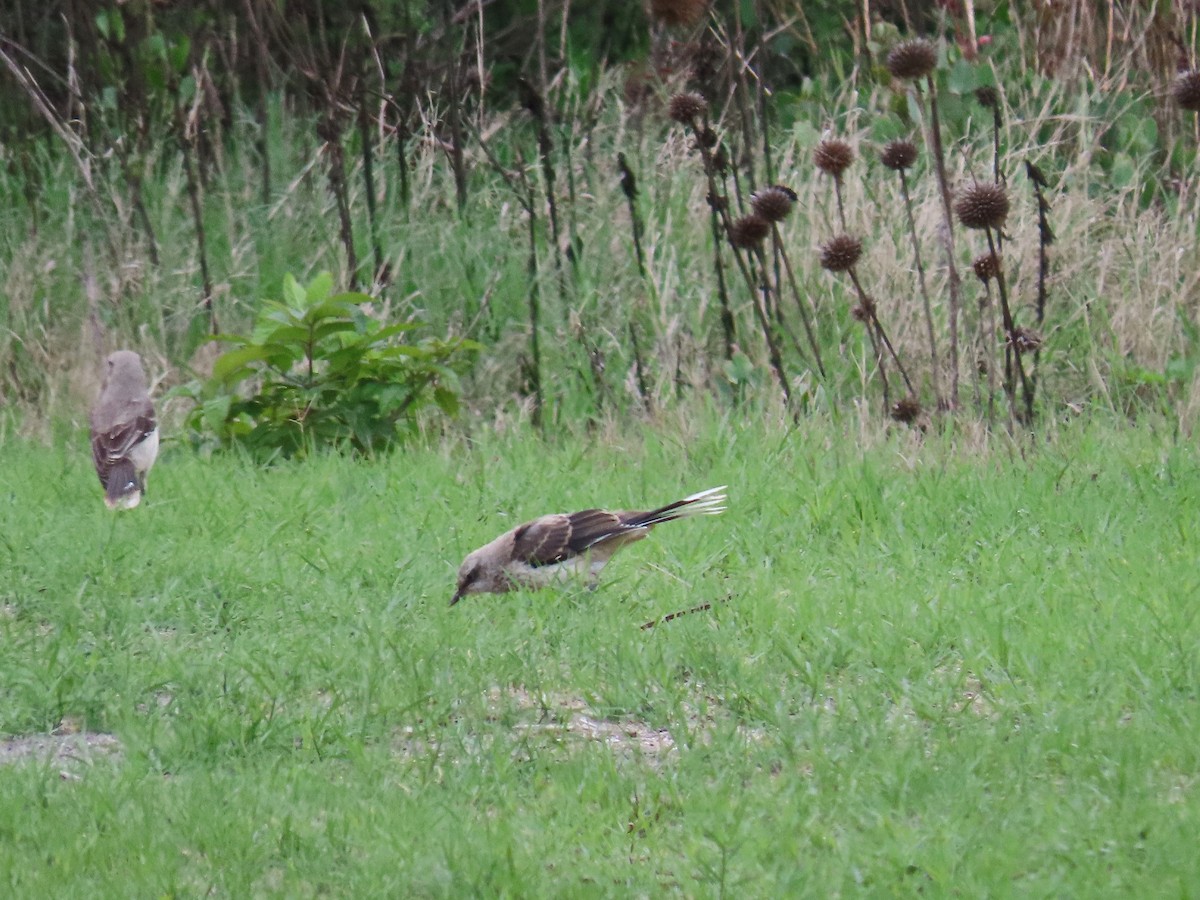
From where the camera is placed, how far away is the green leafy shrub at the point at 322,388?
8008 millimetres

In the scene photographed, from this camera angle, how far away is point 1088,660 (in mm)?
4824

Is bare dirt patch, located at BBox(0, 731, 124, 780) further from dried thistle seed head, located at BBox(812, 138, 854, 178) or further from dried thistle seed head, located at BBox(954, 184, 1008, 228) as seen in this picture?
dried thistle seed head, located at BBox(812, 138, 854, 178)

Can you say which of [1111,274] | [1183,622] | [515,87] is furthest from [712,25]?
[1183,622]

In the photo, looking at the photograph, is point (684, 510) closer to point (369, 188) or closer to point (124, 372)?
point (124, 372)

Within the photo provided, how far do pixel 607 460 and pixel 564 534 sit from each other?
5.96 ft

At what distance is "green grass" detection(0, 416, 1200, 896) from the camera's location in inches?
148

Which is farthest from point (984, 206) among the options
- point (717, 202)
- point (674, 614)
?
point (674, 614)

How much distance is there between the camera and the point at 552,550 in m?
5.90

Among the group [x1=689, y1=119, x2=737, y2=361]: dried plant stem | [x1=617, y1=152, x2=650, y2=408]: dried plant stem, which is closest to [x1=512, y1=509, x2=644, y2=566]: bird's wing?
[x1=689, y1=119, x2=737, y2=361]: dried plant stem

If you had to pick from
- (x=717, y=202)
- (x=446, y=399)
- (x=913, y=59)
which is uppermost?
(x=913, y=59)

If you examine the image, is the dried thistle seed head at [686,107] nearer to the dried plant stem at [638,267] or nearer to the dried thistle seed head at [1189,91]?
the dried plant stem at [638,267]

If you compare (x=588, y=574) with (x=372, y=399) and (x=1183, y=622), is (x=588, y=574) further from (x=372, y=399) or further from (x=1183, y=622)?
(x=372, y=399)

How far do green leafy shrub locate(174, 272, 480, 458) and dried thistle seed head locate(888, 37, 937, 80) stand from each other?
2383 millimetres

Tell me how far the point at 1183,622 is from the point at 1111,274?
476cm
